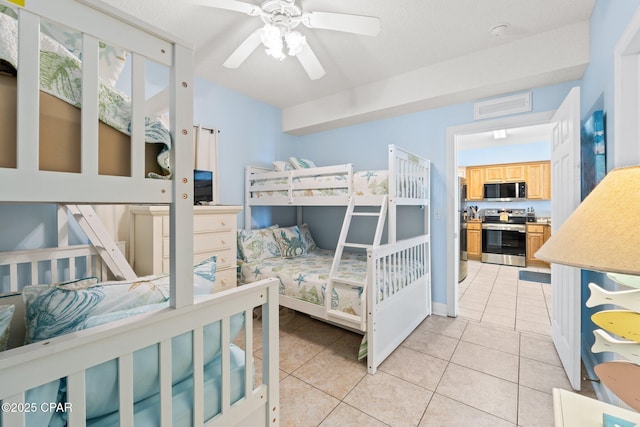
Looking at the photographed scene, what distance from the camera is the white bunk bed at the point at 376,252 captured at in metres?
1.99

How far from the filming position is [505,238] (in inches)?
215

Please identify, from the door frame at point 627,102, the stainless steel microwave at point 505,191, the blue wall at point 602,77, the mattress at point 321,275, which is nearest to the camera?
the door frame at point 627,102

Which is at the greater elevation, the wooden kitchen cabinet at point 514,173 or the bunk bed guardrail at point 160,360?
the wooden kitchen cabinet at point 514,173

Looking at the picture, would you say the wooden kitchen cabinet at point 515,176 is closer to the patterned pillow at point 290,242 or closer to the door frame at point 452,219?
the door frame at point 452,219

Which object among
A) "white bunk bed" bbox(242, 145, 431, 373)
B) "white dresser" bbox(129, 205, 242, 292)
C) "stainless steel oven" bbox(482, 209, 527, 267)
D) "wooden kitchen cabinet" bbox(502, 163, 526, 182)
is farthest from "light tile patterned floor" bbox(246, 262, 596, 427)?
"wooden kitchen cabinet" bbox(502, 163, 526, 182)

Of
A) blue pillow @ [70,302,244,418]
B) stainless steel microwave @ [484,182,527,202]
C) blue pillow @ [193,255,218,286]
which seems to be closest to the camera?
blue pillow @ [70,302,244,418]

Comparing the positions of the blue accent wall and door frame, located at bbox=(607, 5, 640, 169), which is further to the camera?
the blue accent wall

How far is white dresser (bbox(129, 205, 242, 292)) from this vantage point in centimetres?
205

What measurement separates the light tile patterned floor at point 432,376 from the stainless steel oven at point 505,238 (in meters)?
2.77

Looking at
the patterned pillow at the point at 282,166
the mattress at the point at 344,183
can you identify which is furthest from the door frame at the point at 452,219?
the patterned pillow at the point at 282,166

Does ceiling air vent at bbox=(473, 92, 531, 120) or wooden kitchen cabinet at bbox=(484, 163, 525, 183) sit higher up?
ceiling air vent at bbox=(473, 92, 531, 120)

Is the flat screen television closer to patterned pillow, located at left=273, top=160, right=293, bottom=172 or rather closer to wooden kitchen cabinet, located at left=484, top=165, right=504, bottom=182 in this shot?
→ patterned pillow, located at left=273, top=160, right=293, bottom=172

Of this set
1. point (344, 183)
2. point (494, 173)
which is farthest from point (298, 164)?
point (494, 173)

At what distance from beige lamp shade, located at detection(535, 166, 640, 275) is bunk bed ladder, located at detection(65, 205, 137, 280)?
7.27 ft
